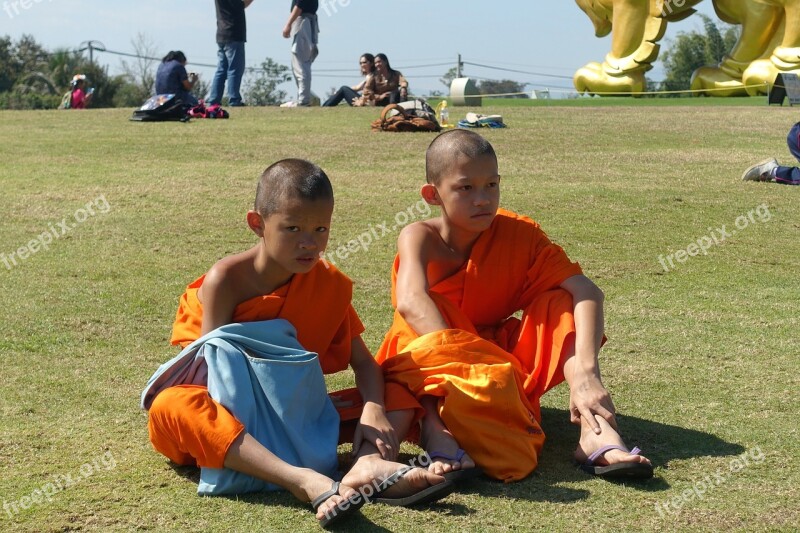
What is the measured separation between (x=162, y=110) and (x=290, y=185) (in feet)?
38.7

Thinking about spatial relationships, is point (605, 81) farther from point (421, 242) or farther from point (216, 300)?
point (216, 300)

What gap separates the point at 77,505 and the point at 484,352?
1.48 meters

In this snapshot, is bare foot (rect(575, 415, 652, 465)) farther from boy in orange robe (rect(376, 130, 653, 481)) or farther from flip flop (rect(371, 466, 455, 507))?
flip flop (rect(371, 466, 455, 507))

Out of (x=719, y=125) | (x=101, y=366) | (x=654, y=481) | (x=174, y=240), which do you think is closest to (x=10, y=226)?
(x=174, y=240)

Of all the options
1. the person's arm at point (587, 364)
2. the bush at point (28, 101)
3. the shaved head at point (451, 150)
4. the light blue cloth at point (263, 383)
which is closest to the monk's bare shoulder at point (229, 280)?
the light blue cloth at point (263, 383)

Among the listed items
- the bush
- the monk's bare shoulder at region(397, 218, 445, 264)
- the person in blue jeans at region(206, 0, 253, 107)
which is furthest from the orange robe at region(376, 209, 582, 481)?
the bush

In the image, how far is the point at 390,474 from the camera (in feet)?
10.8

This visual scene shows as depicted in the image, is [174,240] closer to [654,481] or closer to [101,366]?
[101,366]

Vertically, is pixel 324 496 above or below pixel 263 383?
below

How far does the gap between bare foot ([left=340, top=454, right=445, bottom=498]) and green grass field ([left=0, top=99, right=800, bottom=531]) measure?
7 centimetres

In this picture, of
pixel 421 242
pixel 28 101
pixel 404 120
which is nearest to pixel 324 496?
pixel 421 242

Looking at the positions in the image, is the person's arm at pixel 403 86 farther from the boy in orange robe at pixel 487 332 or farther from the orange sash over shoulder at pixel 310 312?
the orange sash over shoulder at pixel 310 312

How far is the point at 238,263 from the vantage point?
148 inches

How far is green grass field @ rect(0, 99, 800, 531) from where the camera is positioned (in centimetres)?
329
